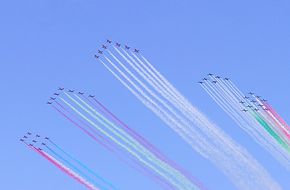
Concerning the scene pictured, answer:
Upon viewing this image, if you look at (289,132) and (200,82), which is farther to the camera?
(200,82)

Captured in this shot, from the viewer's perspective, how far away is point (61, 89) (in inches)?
2972

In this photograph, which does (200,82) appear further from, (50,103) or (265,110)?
(50,103)

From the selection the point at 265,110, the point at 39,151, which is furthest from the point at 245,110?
the point at 39,151

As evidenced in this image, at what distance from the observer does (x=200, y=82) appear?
78.1m

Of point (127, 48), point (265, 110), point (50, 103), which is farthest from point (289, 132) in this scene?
point (50, 103)

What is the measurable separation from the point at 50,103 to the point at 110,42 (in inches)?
264

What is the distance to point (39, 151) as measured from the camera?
72250mm

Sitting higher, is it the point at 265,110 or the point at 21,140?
the point at 265,110

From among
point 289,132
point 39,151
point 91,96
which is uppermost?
point 289,132

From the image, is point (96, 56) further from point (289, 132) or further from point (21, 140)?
point (289, 132)

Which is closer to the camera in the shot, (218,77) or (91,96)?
(91,96)

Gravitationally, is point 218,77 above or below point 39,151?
above

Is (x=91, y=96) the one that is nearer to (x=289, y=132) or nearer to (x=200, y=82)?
(x=200, y=82)

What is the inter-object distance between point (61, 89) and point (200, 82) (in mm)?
11531
